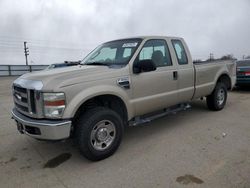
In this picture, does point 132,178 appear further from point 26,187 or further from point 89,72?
point 89,72

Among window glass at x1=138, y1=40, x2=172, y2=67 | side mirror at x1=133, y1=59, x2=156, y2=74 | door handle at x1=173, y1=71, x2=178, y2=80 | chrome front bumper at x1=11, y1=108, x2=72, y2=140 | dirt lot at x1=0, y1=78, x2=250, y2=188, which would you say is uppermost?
window glass at x1=138, y1=40, x2=172, y2=67

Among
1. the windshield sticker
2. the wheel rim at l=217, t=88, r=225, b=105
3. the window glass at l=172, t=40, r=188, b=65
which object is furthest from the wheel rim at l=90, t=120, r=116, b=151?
the wheel rim at l=217, t=88, r=225, b=105

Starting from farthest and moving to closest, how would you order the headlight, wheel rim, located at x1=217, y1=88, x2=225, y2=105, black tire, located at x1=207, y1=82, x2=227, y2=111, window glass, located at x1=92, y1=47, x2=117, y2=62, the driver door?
wheel rim, located at x1=217, y1=88, x2=225, y2=105 < black tire, located at x1=207, y1=82, x2=227, y2=111 < window glass, located at x1=92, y1=47, x2=117, y2=62 < the driver door < the headlight

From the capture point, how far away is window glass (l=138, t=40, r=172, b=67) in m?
4.41

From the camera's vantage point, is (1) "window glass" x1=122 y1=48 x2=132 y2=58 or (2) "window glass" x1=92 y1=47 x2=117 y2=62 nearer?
(1) "window glass" x1=122 y1=48 x2=132 y2=58

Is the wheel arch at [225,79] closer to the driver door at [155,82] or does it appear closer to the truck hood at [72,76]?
the driver door at [155,82]

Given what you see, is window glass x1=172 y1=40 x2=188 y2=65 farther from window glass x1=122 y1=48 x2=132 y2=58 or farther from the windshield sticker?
window glass x1=122 y1=48 x2=132 y2=58

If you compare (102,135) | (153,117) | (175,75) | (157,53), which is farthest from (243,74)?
(102,135)

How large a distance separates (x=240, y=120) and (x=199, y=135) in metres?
1.59

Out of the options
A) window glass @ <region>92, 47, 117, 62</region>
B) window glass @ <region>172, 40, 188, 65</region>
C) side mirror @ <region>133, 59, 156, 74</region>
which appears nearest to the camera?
side mirror @ <region>133, 59, 156, 74</region>

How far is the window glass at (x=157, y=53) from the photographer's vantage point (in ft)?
14.5

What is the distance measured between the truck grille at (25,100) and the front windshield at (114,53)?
149cm

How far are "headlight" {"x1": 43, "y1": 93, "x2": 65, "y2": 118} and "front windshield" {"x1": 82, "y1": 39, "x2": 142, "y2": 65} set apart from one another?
4.57 ft

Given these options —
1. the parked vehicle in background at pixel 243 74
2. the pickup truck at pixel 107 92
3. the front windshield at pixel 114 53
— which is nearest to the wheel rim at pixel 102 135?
the pickup truck at pixel 107 92
